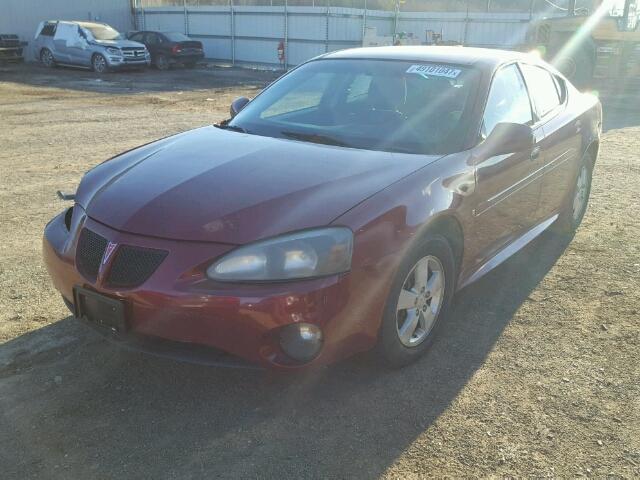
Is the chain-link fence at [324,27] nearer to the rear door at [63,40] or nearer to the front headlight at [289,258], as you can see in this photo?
the rear door at [63,40]

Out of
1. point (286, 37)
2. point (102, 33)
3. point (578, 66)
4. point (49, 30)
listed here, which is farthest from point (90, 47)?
point (578, 66)

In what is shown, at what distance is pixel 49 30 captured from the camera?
24.0m

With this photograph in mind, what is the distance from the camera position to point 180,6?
3072 cm

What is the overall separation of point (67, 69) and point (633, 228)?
22.9 meters

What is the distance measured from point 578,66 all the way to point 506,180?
17723mm

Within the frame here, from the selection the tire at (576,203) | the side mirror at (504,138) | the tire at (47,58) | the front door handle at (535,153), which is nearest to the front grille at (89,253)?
the side mirror at (504,138)

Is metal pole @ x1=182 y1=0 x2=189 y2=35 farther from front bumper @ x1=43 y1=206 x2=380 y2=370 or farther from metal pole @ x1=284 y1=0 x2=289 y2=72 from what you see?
front bumper @ x1=43 y1=206 x2=380 y2=370

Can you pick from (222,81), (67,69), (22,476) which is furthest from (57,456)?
(67,69)

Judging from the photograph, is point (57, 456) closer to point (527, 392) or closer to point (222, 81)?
point (527, 392)

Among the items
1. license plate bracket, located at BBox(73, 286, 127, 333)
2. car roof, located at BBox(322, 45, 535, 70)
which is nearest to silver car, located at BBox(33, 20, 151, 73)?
car roof, located at BBox(322, 45, 535, 70)

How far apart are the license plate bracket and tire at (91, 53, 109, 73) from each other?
69.9 ft

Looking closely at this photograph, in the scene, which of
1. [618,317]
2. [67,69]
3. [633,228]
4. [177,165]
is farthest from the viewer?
[67,69]

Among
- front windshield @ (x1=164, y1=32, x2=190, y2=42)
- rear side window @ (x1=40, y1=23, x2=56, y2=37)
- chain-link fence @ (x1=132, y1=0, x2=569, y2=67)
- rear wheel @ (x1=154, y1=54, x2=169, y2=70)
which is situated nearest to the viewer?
rear side window @ (x1=40, y1=23, x2=56, y2=37)

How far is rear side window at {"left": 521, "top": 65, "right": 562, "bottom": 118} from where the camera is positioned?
4520 mm
